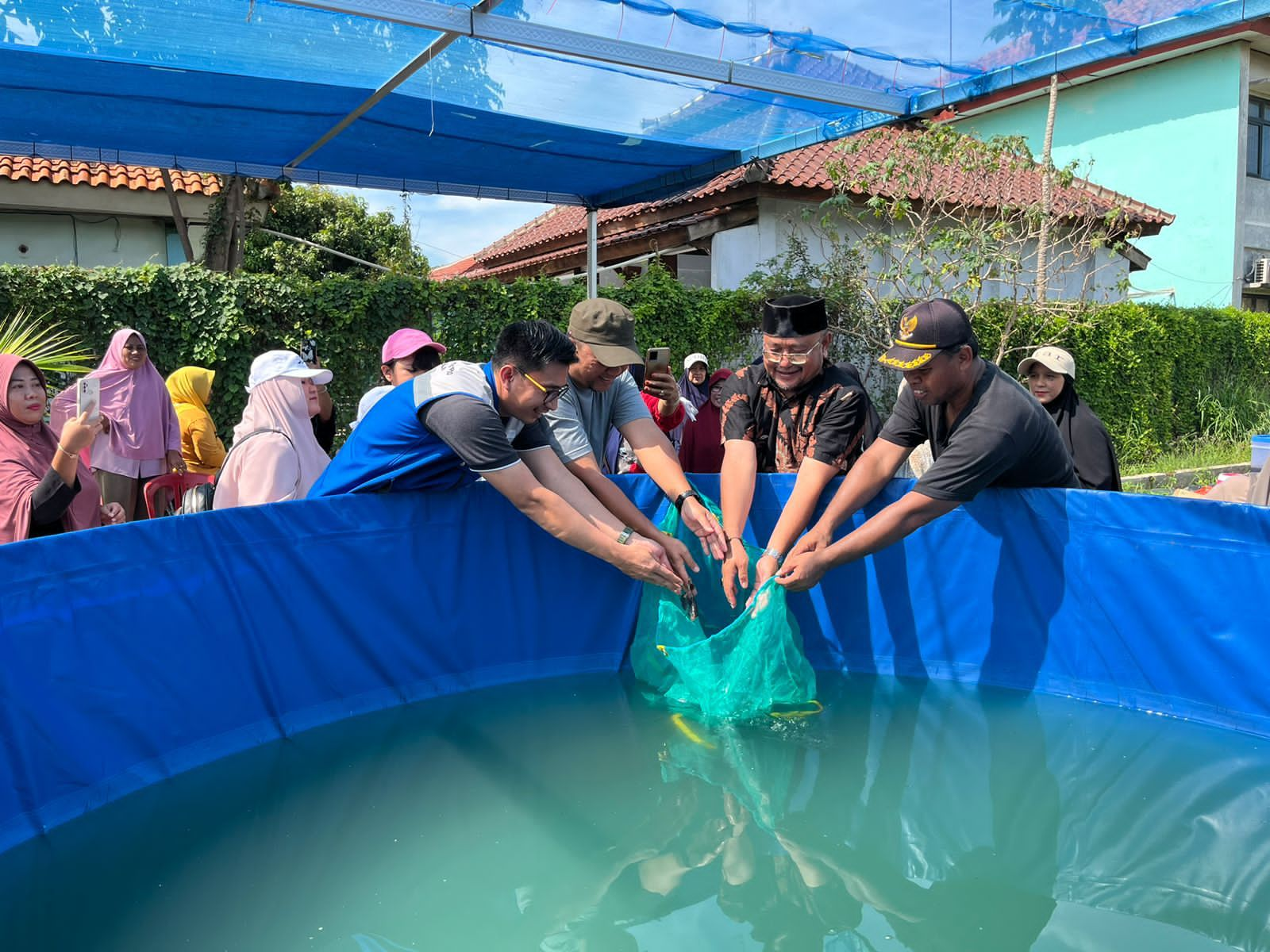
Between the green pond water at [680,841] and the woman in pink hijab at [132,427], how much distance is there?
10.2 feet

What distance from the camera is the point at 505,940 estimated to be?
90.9 inches

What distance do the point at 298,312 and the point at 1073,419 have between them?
635cm

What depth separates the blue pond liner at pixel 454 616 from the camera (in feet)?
9.41

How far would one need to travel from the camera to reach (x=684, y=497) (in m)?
4.12

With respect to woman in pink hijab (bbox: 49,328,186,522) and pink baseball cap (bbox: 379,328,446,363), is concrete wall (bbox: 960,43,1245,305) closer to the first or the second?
pink baseball cap (bbox: 379,328,446,363)

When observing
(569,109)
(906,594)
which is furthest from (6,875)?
(569,109)

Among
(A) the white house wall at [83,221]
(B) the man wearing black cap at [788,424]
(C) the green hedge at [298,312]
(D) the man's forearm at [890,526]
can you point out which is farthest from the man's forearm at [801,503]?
(A) the white house wall at [83,221]

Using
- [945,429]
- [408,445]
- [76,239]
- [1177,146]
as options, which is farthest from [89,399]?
[1177,146]

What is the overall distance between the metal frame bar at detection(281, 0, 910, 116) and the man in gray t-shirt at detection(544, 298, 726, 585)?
6.81 ft

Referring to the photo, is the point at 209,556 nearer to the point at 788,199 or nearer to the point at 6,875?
the point at 6,875

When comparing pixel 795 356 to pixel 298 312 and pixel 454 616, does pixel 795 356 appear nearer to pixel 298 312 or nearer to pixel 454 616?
pixel 454 616

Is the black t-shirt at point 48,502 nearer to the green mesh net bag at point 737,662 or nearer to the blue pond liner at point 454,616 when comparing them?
the blue pond liner at point 454,616

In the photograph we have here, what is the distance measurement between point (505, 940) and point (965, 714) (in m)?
2.11

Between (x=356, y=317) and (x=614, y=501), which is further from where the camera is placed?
(x=356, y=317)
